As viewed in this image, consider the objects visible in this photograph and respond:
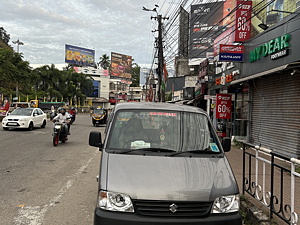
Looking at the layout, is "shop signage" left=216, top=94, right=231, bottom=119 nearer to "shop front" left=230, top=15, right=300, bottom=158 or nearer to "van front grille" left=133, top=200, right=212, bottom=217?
"shop front" left=230, top=15, right=300, bottom=158

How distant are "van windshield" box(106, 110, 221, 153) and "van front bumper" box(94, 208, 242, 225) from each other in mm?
1072

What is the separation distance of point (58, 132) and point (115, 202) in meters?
9.41

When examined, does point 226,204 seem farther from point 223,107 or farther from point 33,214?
point 223,107

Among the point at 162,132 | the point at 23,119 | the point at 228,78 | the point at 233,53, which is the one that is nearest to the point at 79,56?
the point at 23,119

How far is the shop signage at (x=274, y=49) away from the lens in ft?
30.9

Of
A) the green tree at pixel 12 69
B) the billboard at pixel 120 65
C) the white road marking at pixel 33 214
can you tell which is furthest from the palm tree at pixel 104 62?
the white road marking at pixel 33 214

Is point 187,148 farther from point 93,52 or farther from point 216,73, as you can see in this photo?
point 93,52

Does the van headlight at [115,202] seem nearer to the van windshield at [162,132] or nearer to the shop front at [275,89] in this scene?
the van windshield at [162,132]

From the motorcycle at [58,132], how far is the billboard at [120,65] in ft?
260

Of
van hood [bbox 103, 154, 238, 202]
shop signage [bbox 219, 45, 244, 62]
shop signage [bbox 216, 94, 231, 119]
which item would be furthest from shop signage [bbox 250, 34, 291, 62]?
van hood [bbox 103, 154, 238, 202]

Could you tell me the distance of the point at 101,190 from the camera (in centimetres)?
301

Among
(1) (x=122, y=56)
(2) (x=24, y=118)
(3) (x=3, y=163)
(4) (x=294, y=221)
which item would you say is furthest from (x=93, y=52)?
(4) (x=294, y=221)

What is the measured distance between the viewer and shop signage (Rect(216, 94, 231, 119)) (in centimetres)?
1424

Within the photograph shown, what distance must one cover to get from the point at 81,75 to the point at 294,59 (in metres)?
60.7
